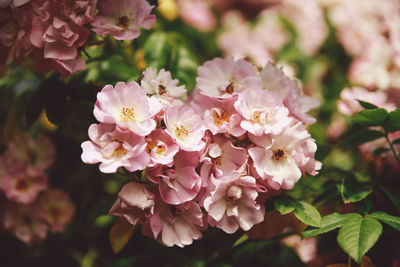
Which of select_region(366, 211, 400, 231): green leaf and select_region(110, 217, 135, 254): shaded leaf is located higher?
select_region(366, 211, 400, 231): green leaf

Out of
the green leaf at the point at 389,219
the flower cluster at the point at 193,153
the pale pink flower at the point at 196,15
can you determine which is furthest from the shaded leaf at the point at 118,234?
the pale pink flower at the point at 196,15

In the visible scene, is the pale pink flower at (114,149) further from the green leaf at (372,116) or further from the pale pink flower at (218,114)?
the green leaf at (372,116)

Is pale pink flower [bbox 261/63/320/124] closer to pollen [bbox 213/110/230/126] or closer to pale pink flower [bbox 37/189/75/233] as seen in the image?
pollen [bbox 213/110/230/126]

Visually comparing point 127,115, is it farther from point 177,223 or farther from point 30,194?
point 30,194

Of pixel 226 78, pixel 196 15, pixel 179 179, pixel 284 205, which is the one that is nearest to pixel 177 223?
pixel 179 179

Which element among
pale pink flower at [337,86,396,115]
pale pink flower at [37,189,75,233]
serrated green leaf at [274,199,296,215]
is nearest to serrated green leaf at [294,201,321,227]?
serrated green leaf at [274,199,296,215]

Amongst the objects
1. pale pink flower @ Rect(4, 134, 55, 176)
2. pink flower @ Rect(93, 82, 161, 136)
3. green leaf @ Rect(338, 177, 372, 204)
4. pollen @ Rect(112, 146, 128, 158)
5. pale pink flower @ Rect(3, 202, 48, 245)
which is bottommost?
pale pink flower @ Rect(3, 202, 48, 245)
